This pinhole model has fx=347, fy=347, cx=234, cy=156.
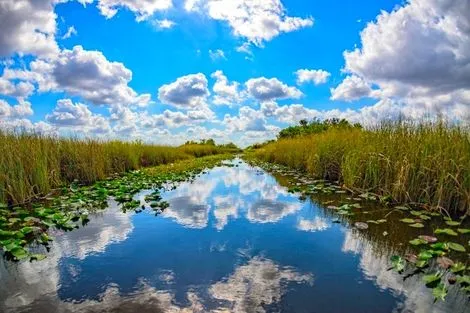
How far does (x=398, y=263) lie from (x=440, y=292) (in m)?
0.74

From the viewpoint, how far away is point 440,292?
3152 millimetres

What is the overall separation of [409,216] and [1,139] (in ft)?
29.6

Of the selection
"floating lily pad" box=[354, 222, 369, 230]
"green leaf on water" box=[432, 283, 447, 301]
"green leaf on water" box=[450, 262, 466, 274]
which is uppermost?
"floating lily pad" box=[354, 222, 369, 230]

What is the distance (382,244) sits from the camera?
4836mm

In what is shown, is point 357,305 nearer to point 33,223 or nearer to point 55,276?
point 55,276

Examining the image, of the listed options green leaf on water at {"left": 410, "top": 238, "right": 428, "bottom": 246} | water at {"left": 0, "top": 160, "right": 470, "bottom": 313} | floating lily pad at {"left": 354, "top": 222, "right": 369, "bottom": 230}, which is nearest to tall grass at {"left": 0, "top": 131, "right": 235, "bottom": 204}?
water at {"left": 0, "top": 160, "right": 470, "bottom": 313}

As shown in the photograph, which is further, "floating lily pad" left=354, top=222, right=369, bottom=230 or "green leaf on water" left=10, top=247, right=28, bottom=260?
"floating lily pad" left=354, top=222, right=369, bottom=230

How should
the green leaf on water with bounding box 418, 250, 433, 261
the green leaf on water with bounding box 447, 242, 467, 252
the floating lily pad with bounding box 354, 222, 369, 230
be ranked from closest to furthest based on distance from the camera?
the green leaf on water with bounding box 418, 250, 433, 261, the green leaf on water with bounding box 447, 242, 467, 252, the floating lily pad with bounding box 354, 222, 369, 230

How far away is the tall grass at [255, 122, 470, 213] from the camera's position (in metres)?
6.49

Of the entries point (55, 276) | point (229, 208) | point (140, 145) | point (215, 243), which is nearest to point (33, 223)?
point (55, 276)

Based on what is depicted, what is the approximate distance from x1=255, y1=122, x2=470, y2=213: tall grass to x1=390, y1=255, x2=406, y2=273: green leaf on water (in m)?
2.93

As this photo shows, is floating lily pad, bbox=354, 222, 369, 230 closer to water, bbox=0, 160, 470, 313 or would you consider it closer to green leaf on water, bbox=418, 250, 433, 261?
water, bbox=0, 160, 470, 313

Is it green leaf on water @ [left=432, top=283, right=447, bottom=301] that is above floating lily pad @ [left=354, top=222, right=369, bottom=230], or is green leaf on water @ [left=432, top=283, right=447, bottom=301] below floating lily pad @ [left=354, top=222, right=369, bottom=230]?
below

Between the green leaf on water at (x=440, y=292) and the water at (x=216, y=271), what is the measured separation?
0.20ft
